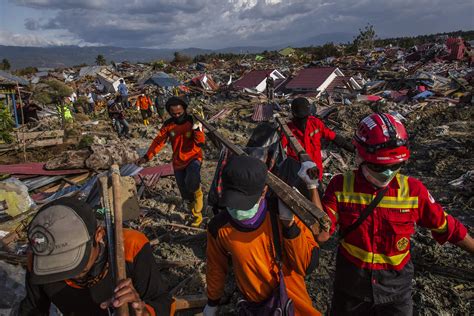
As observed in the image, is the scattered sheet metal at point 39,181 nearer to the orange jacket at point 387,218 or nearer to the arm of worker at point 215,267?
the arm of worker at point 215,267

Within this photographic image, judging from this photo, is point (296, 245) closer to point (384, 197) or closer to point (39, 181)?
point (384, 197)

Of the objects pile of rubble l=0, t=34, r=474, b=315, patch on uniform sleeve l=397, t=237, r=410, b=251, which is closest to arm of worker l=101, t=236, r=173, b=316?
pile of rubble l=0, t=34, r=474, b=315

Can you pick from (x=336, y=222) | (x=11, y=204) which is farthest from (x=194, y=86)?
(x=336, y=222)

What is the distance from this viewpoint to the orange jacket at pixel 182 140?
4910 mm

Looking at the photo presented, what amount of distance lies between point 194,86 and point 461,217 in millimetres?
20748

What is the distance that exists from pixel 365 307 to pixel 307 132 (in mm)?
2135

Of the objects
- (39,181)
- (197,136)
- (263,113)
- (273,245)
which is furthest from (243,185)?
(263,113)

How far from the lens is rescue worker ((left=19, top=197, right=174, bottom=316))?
1524mm

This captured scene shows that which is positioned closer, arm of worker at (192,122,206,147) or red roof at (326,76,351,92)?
arm of worker at (192,122,206,147)

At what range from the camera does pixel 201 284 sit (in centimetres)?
403

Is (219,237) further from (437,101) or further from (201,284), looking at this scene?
(437,101)

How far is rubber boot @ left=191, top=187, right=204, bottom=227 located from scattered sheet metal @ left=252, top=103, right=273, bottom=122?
9.43 meters

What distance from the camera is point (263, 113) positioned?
15031 mm

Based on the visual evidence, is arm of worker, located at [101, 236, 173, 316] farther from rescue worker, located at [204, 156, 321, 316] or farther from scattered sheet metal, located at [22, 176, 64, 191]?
scattered sheet metal, located at [22, 176, 64, 191]
